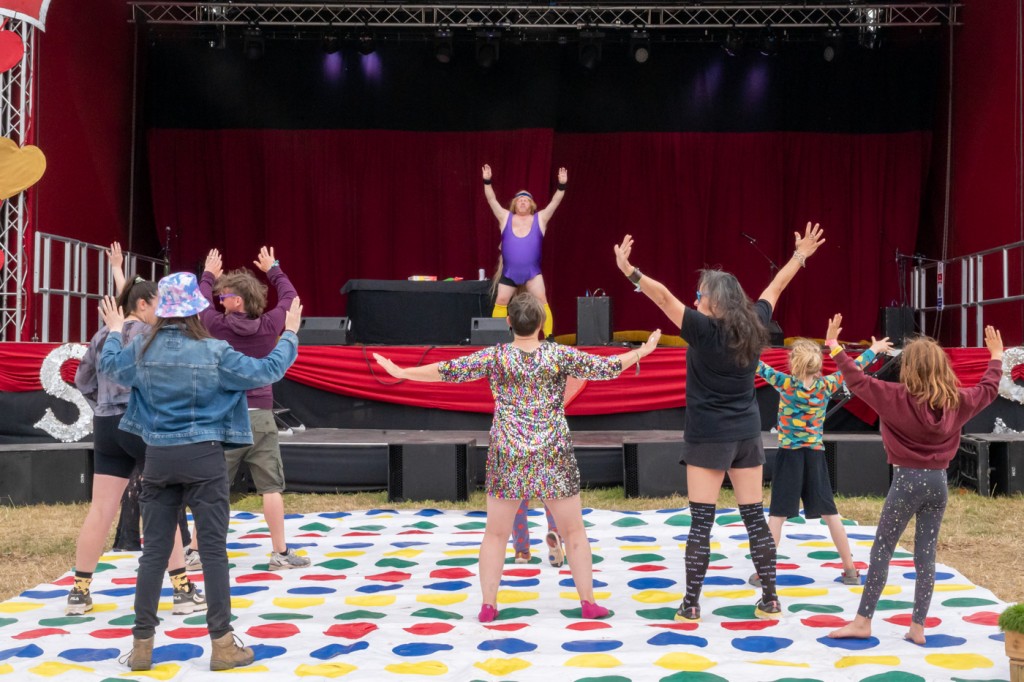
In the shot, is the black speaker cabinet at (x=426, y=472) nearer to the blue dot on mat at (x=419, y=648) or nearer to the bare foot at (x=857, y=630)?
the blue dot on mat at (x=419, y=648)

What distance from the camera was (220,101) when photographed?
13.7 metres

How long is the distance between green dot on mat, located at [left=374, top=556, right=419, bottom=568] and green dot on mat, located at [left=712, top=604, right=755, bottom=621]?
1.72m

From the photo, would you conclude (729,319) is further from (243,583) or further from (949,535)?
(949,535)

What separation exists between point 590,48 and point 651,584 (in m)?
8.84

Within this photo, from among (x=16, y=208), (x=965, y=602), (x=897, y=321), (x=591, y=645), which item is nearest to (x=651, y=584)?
(x=591, y=645)

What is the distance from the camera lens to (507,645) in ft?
12.3

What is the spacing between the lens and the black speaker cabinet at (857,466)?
7254 mm

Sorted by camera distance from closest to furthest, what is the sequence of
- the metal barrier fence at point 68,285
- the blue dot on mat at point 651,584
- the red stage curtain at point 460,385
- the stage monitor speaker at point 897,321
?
the blue dot on mat at point 651,584 < the red stage curtain at point 460,385 < the metal barrier fence at point 68,285 < the stage monitor speaker at point 897,321

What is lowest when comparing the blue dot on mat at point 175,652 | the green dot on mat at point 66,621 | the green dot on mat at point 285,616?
the green dot on mat at point 66,621

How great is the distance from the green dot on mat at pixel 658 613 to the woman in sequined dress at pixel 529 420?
→ 15.7 inches

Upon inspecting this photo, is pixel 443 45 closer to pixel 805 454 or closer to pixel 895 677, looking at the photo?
pixel 805 454

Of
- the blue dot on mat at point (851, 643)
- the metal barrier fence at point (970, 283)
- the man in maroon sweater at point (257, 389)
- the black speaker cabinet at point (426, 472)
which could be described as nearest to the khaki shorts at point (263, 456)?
the man in maroon sweater at point (257, 389)

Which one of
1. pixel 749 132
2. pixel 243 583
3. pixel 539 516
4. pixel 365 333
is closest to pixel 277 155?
Result: pixel 365 333

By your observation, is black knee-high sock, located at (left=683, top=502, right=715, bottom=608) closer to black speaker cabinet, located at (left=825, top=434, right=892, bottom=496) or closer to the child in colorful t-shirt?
the child in colorful t-shirt
